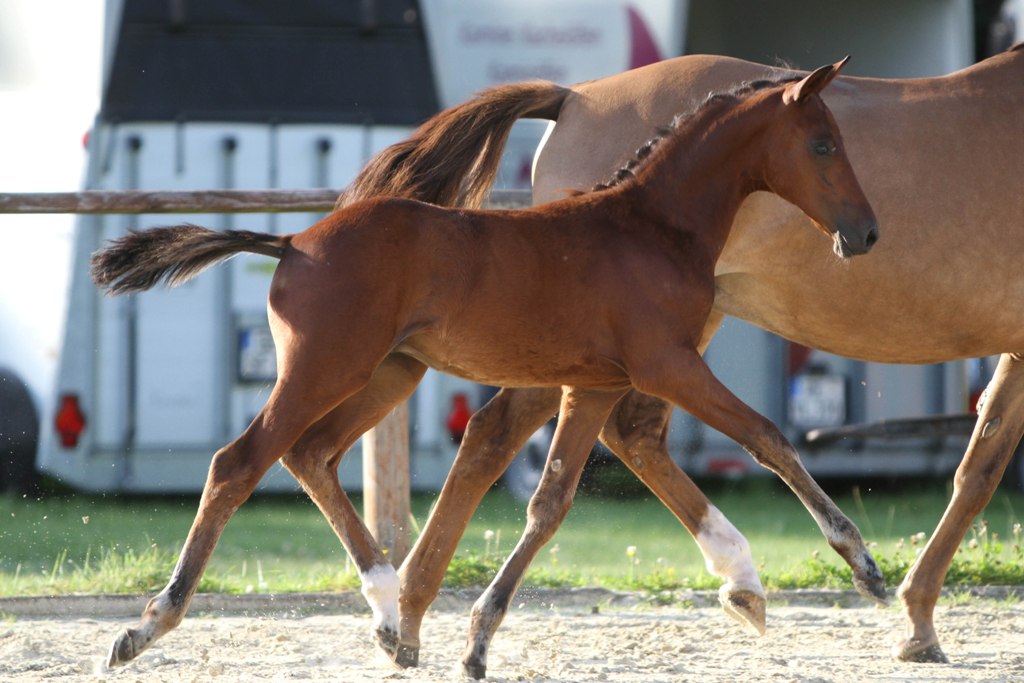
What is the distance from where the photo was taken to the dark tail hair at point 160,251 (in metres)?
4.03

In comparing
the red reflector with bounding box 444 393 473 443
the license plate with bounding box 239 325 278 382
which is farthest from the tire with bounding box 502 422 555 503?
the license plate with bounding box 239 325 278 382

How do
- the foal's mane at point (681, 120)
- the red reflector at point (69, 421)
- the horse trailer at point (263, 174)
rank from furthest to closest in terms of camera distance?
the horse trailer at point (263, 174), the red reflector at point (69, 421), the foal's mane at point (681, 120)

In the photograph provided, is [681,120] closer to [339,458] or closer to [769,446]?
[769,446]

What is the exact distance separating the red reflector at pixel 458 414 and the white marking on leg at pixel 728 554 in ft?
16.5

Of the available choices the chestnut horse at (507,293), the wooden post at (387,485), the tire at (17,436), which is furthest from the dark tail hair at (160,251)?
the tire at (17,436)

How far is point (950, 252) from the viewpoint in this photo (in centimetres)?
478

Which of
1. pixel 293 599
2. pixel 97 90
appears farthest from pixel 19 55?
pixel 293 599

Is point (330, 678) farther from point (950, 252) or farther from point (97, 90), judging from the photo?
point (97, 90)

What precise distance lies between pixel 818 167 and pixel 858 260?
2.40 ft

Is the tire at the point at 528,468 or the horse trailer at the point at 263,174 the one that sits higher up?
the horse trailer at the point at 263,174

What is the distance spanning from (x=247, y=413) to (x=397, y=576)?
529 cm

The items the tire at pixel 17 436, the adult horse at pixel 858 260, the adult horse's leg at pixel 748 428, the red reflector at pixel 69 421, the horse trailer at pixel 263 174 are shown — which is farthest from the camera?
the horse trailer at pixel 263 174

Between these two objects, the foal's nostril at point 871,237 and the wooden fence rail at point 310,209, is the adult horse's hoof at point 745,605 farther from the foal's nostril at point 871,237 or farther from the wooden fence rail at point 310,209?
the wooden fence rail at point 310,209

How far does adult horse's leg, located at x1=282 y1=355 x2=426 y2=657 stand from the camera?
4.22 m
